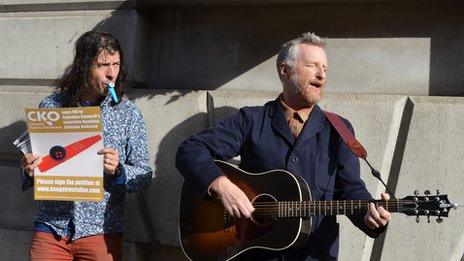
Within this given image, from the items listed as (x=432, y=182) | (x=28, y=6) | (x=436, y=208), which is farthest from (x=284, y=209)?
(x=28, y=6)

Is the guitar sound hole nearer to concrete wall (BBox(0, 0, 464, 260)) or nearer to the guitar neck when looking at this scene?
the guitar neck

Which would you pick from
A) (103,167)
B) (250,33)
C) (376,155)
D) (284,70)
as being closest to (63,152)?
(103,167)

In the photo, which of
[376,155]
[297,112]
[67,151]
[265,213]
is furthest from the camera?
[376,155]

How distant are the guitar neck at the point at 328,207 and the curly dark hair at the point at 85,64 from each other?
3.36 ft

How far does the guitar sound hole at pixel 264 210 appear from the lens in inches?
112

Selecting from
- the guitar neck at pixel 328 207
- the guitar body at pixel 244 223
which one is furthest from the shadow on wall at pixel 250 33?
the guitar neck at pixel 328 207

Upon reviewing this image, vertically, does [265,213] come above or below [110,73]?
below

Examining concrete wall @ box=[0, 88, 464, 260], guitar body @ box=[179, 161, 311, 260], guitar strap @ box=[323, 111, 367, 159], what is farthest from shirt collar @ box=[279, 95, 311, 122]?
concrete wall @ box=[0, 88, 464, 260]

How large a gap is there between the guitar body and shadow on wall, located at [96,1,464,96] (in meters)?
0.95

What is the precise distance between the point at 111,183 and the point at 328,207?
40.9 inches

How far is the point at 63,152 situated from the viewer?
10.2ft

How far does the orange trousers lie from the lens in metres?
3.17

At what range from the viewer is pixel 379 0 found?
139 inches

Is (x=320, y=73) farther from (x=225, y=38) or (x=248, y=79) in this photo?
(x=225, y=38)
